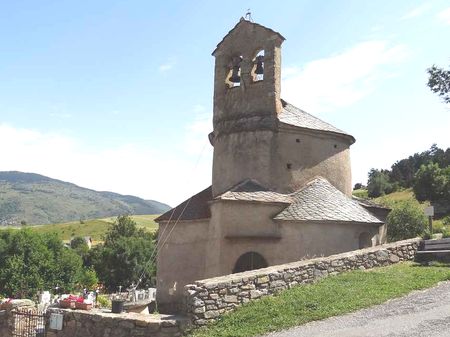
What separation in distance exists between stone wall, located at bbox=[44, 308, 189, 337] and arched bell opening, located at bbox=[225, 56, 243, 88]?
36.4ft

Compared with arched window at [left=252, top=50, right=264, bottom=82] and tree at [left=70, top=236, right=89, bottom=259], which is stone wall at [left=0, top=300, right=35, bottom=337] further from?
tree at [left=70, top=236, right=89, bottom=259]

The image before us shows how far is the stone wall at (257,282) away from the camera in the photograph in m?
10.4

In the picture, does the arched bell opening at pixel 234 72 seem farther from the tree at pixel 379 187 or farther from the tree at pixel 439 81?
the tree at pixel 379 187

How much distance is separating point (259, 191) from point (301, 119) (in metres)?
3.75

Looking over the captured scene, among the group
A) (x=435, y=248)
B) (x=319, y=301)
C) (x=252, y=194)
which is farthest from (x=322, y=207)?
(x=319, y=301)

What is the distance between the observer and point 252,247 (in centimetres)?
1617

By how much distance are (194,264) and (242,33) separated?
9.25 meters


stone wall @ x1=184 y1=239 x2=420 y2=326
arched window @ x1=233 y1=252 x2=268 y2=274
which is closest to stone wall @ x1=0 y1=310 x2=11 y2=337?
stone wall @ x1=184 y1=239 x2=420 y2=326

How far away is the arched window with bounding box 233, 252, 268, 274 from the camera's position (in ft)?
53.2

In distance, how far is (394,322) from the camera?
9039 mm

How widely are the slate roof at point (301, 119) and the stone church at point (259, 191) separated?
7 cm

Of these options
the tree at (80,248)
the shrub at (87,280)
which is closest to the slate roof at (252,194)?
the shrub at (87,280)

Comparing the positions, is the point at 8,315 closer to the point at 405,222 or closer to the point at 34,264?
the point at 34,264

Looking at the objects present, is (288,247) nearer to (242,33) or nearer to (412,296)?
(412,296)
